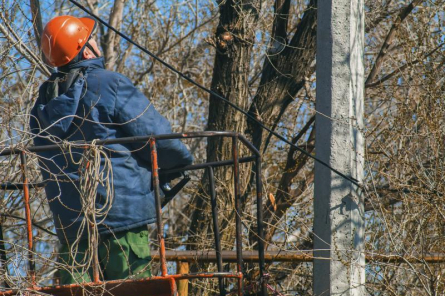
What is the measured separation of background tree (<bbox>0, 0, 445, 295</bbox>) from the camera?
217 inches

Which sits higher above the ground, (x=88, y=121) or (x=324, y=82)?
(x=324, y=82)

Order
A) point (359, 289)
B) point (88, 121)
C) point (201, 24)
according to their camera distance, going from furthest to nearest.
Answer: point (201, 24) → point (359, 289) → point (88, 121)

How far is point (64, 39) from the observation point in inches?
188

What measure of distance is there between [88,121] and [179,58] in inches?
263

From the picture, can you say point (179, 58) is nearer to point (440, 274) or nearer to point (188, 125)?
A: point (188, 125)

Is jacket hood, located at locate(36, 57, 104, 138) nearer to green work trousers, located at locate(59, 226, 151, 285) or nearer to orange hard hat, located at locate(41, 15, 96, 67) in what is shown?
orange hard hat, located at locate(41, 15, 96, 67)

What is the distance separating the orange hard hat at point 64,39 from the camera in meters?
4.79

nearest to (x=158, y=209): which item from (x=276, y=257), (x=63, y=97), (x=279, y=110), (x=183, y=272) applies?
(x=63, y=97)

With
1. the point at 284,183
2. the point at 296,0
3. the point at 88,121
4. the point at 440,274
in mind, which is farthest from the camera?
the point at 296,0

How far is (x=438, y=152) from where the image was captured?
5.49 m

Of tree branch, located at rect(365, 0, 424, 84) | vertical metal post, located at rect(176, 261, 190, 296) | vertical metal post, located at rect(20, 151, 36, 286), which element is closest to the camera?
vertical metal post, located at rect(20, 151, 36, 286)

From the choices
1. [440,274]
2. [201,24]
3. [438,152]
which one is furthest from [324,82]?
[201,24]

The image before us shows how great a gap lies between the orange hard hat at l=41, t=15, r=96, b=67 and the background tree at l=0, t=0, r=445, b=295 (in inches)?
18.1

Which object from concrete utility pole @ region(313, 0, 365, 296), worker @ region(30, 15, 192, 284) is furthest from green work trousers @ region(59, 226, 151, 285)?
concrete utility pole @ region(313, 0, 365, 296)
